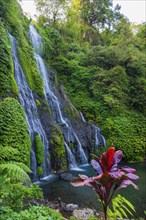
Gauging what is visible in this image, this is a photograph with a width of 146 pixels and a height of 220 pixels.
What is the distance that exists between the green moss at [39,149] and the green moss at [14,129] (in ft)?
2.85

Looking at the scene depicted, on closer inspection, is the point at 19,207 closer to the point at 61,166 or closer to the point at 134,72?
the point at 61,166

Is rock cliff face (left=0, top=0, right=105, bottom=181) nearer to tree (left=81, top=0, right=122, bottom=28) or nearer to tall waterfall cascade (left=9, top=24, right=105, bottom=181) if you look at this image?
tall waterfall cascade (left=9, top=24, right=105, bottom=181)

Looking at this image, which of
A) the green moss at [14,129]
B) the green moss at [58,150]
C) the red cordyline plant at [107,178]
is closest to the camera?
the red cordyline plant at [107,178]

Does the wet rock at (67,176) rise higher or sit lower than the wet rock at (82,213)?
higher

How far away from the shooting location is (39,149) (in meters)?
9.20

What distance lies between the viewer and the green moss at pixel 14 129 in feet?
25.7

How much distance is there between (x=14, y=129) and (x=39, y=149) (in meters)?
1.56

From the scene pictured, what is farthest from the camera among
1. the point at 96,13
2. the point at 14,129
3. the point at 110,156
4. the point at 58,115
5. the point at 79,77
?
the point at 96,13

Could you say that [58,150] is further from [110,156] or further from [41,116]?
[110,156]

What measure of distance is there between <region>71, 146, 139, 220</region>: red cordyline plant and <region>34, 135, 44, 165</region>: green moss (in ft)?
20.4

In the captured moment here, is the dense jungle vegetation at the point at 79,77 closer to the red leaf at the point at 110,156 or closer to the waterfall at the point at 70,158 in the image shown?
the waterfall at the point at 70,158

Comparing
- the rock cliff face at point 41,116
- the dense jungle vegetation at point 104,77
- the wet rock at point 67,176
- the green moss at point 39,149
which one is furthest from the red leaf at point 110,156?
the dense jungle vegetation at point 104,77

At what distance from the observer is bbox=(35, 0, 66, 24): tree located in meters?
21.3

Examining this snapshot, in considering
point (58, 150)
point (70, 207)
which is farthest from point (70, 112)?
point (70, 207)
